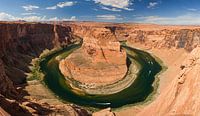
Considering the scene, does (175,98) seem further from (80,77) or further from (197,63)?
(80,77)

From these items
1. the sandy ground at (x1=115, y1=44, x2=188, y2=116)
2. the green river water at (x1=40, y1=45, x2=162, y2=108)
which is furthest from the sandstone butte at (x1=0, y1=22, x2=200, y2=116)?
the green river water at (x1=40, y1=45, x2=162, y2=108)

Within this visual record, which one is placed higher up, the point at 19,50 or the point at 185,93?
the point at 185,93

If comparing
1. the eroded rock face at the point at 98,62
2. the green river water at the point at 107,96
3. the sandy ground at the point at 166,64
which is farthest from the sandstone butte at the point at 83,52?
the green river water at the point at 107,96

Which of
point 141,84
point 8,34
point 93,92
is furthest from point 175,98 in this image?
point 8,34

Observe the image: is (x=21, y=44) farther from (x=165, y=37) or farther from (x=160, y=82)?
(x=165, y=37)

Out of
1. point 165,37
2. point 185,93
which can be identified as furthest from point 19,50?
point 185,93

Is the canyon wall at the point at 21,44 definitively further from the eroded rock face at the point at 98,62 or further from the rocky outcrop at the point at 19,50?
the eroded rock face at the point at 98,62
